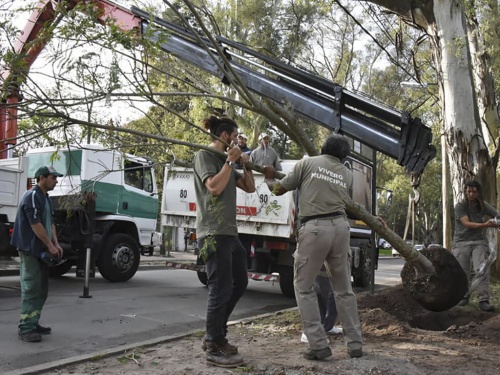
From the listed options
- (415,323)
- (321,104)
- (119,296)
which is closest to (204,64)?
(321,104)

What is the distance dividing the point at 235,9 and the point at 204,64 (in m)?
16.0

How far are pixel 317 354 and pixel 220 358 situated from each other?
0.81m

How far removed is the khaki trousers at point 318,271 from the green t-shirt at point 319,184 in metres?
0.11

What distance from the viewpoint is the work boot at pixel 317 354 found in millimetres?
4289

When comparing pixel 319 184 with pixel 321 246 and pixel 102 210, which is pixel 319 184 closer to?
pixel 321 246

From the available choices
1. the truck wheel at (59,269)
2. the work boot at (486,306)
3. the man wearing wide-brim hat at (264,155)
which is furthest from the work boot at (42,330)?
the truck wheel at (59,269)

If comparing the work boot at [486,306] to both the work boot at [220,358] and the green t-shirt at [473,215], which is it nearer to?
the green t-shirt at [473,215]

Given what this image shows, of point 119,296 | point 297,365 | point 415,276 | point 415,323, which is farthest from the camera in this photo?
point 119,296

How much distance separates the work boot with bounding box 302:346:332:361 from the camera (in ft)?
14.1

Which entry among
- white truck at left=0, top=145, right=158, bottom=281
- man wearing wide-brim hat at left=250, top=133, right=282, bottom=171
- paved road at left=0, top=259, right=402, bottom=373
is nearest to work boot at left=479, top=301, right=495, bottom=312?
paved road at left=0, top=259, right=402, bottom=373

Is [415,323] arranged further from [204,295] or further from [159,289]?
[159,289]

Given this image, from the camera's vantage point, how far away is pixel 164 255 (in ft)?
69.1

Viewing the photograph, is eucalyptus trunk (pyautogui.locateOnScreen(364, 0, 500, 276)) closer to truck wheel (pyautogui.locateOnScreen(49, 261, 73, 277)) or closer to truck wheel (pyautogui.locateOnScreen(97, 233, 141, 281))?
truck wheel (pyautogui.locateOnScreen(97, 233, 141, 281))

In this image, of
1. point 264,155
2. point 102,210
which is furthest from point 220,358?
point 102,210
